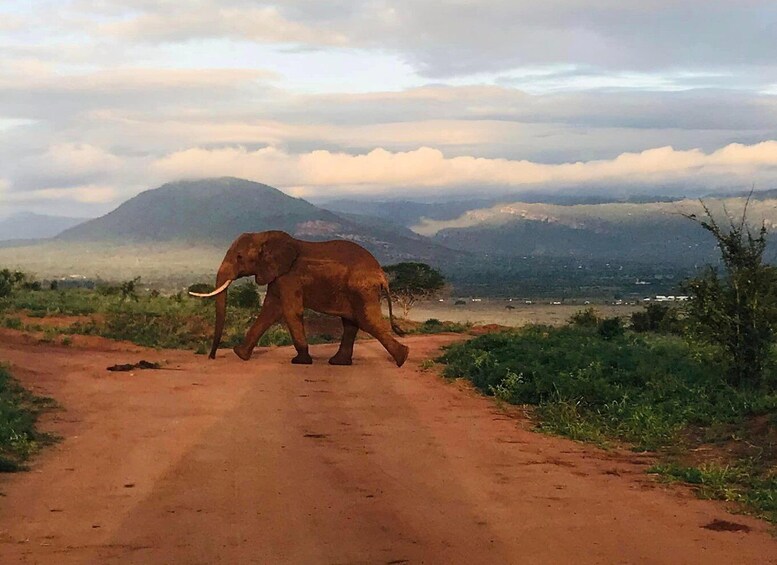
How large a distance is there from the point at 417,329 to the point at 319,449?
1983 cm

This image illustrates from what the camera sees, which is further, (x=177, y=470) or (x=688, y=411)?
(x=688, y=411)

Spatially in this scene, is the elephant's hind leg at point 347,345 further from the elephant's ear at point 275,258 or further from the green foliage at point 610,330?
the green foliage at point 610,330

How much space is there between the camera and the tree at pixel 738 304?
41.0 ft

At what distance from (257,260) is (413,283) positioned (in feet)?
94.0

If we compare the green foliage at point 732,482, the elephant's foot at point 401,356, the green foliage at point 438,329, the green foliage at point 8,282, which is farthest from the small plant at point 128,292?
the green foliage at point 732,482

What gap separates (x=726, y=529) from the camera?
265 inches

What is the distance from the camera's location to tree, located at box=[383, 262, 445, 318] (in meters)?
45.7

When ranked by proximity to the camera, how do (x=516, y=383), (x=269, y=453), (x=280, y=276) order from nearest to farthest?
1. (x=269, y=453)
2. (x=516, y=383)
3. (x=280, y=276)

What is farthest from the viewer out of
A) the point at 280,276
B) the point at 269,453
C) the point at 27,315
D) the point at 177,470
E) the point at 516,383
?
the point at 27,315

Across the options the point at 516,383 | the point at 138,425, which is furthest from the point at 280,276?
the point at 138,425

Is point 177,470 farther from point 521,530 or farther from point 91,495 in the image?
point 521,530

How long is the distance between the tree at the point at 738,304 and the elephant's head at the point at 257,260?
7.04 meters

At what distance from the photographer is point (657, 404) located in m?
11.5

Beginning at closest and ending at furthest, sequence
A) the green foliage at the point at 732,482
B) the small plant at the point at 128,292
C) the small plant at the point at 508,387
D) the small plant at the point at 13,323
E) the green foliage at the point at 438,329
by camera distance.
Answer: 1. the green foliage at the point at 732,482
2. the small plant at the point at 508,387
3. the small plant at the point at 13,323
4. the green foliage at the point at 438,329
5. the small plant at the point at 128,292
